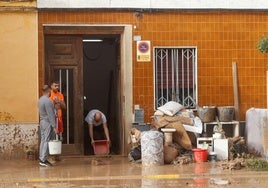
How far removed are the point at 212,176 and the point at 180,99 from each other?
3764 millimetres

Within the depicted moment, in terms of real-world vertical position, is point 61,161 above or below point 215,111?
below

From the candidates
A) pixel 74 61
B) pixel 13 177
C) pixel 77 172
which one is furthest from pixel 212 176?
pixel 74 61

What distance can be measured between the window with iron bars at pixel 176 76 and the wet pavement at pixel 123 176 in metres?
2.21

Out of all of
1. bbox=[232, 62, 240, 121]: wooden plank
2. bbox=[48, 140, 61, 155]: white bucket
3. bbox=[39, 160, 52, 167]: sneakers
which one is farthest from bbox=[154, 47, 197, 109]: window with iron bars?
bbox=[39, 160, 52, 167]: sneakers

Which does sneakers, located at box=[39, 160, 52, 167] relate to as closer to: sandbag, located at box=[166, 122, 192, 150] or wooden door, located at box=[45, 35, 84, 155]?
wooden door, located at box=[45, 35, 84, 155]

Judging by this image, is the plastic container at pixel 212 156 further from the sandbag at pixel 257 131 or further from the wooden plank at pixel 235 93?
the wooden plank at pixel 235 93

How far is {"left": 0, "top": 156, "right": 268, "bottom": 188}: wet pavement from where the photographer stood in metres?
12.1

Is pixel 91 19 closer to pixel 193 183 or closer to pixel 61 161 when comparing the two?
pixel 61 161

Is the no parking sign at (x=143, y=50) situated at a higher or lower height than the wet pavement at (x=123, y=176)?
higher

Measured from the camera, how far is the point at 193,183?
1211 cm

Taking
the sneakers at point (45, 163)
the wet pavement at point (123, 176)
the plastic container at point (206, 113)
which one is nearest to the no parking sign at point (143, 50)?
the plastic container at point (206, 113)

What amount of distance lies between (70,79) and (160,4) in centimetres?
295

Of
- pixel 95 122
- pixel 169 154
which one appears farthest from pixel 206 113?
pixel 95 122

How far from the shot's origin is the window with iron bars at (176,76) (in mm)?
16109
